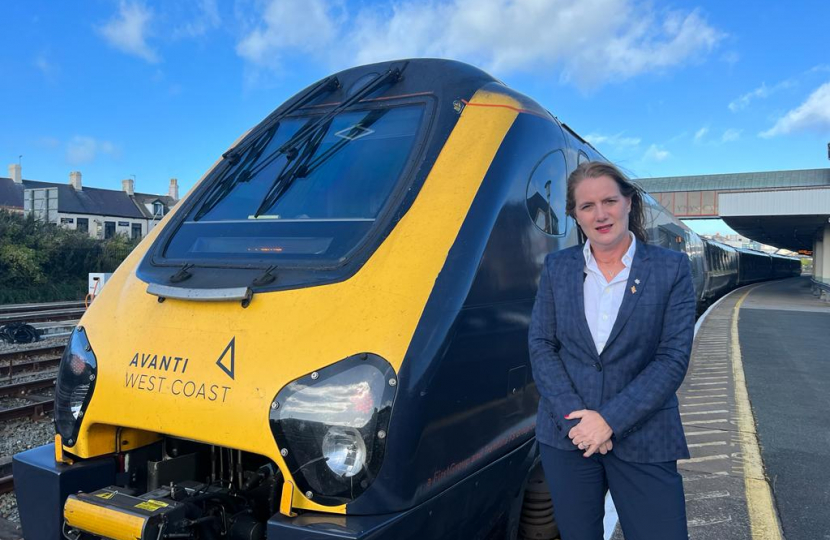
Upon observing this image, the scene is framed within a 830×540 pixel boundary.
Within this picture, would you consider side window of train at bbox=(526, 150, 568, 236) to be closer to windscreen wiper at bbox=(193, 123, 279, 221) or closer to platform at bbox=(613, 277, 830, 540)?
windscreen wiper at bbox=(193, 123, 279, 221)

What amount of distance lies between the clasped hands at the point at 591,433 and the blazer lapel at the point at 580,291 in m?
0.22

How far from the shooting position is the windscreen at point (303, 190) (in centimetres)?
269

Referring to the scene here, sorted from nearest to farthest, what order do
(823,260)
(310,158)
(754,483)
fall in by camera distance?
(310,158)
(754,483)
(823,260)

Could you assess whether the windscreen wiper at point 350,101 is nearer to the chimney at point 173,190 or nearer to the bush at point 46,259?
the bush at point 46,259

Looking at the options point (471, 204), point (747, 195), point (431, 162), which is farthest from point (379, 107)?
point (747, 195)

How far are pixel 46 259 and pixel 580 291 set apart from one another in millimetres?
29043

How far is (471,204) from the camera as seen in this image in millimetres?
2559

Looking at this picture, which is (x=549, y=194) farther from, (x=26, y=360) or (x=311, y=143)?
(x=26, y=360)

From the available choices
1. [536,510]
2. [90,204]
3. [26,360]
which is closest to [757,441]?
[536,510]

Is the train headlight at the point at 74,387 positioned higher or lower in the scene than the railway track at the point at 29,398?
higher

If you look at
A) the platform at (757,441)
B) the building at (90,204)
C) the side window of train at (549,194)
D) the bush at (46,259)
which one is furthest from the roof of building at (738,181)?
the side window of train at (549,194)

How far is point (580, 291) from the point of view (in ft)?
6.96

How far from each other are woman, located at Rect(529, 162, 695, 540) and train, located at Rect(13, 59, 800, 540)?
38cm

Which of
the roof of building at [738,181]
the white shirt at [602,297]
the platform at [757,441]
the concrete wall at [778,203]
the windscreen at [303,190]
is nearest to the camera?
the white shirt at [602,297]
